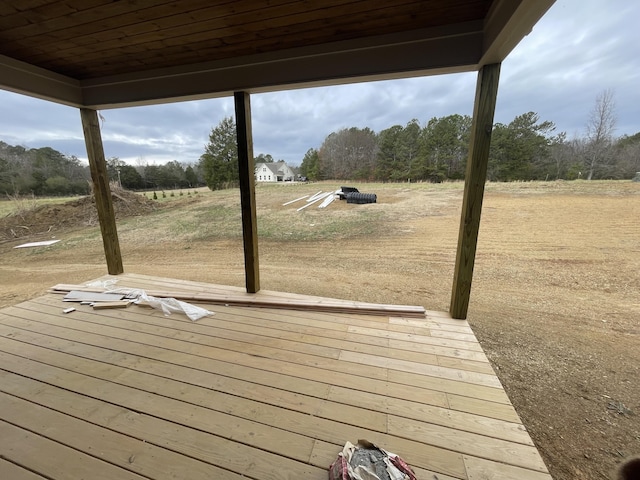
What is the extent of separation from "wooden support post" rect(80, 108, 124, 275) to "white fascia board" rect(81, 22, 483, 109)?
0.34 m

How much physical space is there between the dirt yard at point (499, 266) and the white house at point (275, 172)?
33.5 ft

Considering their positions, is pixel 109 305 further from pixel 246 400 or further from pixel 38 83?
pixel 38 83

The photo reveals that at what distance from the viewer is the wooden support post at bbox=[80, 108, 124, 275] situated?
2605 millimetres

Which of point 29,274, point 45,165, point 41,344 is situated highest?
point 45,165

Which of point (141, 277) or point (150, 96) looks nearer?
point (150, 96)

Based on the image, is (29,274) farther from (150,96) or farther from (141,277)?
(150,96)

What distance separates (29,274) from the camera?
14.6ft

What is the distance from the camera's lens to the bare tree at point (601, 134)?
4383 mm

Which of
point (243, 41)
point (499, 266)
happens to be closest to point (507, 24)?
point (243, 41)

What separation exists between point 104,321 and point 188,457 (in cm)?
163

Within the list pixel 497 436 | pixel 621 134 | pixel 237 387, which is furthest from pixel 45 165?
pixel 621 134

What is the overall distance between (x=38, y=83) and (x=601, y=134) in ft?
27.7

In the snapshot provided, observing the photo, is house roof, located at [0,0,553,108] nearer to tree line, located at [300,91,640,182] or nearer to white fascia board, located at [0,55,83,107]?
white fascia board, located at [0,55,83,107]

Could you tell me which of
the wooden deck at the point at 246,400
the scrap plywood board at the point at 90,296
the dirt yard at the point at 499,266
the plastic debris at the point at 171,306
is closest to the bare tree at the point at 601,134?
the dirt yard at the point at 499,266
